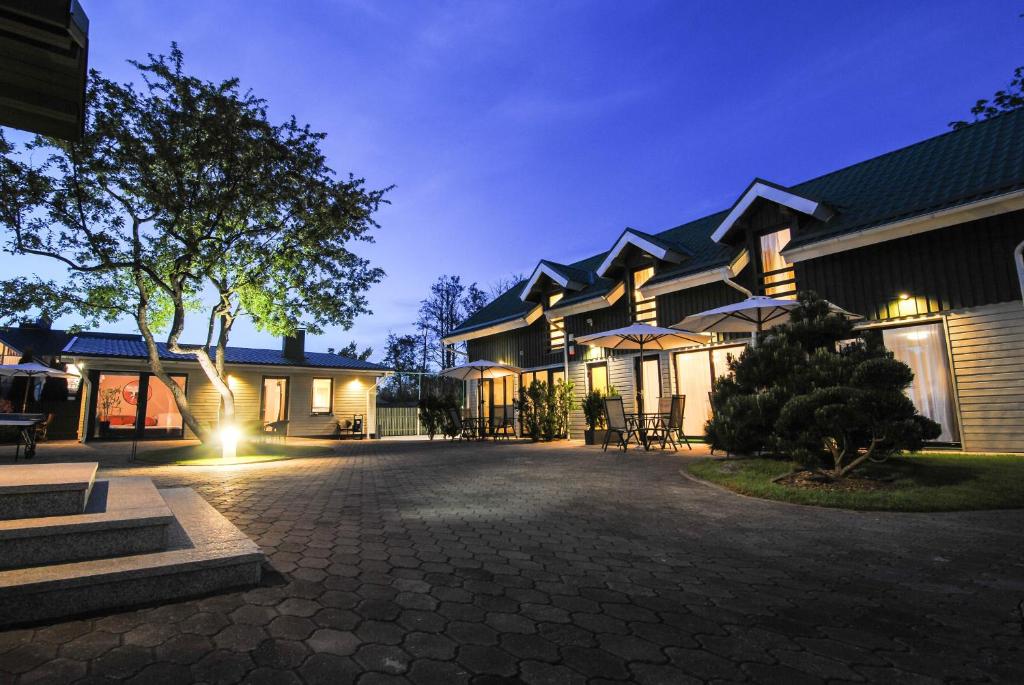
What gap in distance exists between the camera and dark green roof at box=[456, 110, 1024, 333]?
8055 mm

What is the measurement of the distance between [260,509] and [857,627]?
4.72 meters

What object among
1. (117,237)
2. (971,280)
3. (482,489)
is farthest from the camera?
(117,237)

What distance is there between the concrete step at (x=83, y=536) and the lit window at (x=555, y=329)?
45.4 feet

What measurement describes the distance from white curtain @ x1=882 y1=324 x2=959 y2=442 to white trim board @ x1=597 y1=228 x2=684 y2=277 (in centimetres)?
545

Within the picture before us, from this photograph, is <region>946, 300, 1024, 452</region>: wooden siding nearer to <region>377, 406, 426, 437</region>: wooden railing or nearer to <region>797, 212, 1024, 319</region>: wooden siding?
<region>797, 212, 1024, 319</region>: wooden siding

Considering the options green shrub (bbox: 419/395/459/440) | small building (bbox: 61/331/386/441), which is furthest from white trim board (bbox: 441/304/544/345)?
small building (bbox: 61/331/386/441)

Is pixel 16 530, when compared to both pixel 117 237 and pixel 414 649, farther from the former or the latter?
pixel 117 237

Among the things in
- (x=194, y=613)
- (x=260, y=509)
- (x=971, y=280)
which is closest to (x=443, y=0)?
(x=971, y=280)

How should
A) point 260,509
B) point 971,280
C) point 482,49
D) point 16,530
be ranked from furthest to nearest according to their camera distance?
point 482,49
point 971,280
point 260,509
point 16,530

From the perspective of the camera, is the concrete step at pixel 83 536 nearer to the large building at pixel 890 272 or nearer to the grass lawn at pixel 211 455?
the grass lawn at pixel 211 455

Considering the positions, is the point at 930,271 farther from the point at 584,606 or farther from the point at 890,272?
the point at 584,606

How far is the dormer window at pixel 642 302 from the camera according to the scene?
43.6ft

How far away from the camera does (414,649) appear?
1.81 metres

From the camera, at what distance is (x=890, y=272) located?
8.88 metres
